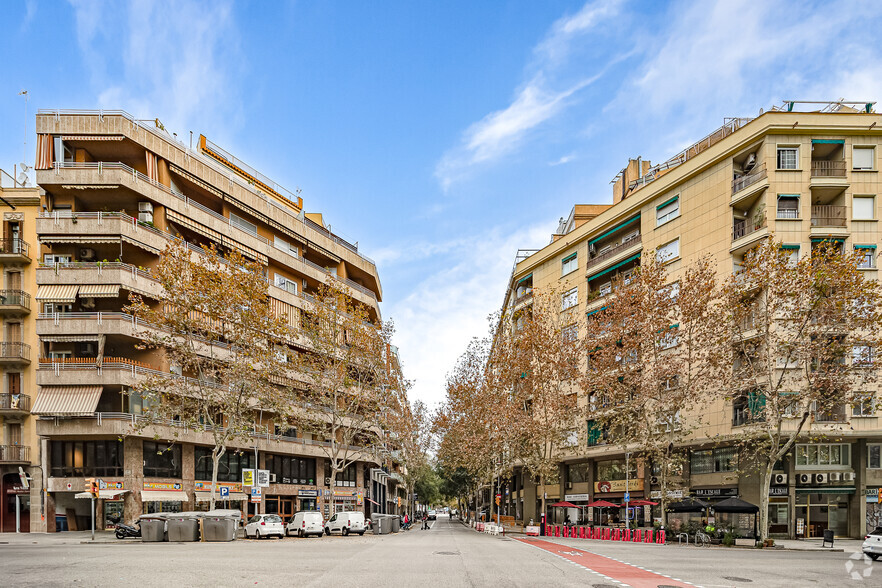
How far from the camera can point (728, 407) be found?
3994 cm

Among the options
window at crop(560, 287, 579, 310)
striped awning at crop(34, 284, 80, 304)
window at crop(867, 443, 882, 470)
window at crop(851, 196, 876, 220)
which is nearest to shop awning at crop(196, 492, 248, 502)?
striped awning at crop(34, 284, 80, 304)

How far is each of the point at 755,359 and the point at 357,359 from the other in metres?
23.9

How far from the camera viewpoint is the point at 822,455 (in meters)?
38.6

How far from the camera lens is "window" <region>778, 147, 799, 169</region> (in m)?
39.6

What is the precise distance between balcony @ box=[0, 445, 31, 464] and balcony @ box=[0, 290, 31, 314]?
818cm

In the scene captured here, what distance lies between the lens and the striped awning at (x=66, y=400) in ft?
123

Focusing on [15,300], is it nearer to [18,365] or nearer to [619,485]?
[18,365]

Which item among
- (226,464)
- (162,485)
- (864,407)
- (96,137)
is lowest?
(226,464)

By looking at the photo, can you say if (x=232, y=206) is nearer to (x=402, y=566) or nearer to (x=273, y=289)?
(x=273, y=289)

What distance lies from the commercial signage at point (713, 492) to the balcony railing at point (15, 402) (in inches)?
1616

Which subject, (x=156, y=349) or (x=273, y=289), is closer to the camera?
(x=156, y=349)

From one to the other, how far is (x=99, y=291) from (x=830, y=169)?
42750mm

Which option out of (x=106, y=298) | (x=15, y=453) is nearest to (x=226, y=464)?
(x=15, y=453)

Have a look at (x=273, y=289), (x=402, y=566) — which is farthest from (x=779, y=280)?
(x=273, y=289)
